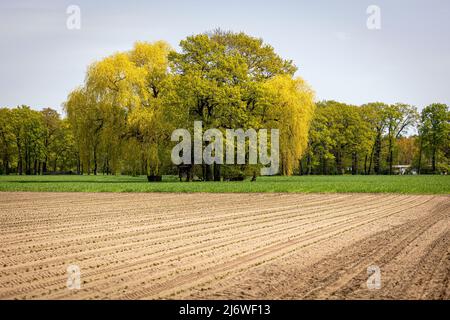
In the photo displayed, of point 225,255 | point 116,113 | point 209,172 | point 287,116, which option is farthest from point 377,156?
point 225,255

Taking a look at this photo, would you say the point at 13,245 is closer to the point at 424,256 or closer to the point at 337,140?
the point at 424,256

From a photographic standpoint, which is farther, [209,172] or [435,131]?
[435,131]

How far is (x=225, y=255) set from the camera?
26.2 feet

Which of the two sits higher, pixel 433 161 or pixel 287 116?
pixel 287 116

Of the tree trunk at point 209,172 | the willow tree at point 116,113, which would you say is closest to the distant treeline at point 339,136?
the tree trunk at point 209,172

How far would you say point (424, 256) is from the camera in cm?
785

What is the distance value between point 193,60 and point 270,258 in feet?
111

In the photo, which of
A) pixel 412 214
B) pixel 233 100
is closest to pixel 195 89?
pixel 233 100

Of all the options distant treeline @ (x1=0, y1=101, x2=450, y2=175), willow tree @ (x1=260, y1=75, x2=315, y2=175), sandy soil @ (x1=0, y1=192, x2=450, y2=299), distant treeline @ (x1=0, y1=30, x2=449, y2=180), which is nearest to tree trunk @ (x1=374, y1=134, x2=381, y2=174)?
distant treeline @ (x1=0, y1=101, x2=450, y2=175)

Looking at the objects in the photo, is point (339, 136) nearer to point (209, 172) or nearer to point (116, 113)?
point (209, 172)

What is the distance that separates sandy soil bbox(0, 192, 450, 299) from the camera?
19.2 ft

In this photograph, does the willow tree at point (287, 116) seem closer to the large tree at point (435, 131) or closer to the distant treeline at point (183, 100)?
the distant treeline at point (183, 100)

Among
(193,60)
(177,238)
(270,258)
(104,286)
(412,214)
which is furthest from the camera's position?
(193,60)

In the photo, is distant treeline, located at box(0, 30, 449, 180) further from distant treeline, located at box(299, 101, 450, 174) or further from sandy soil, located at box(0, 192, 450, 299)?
distant treeline, located at box(299, 101, 450, 174)
